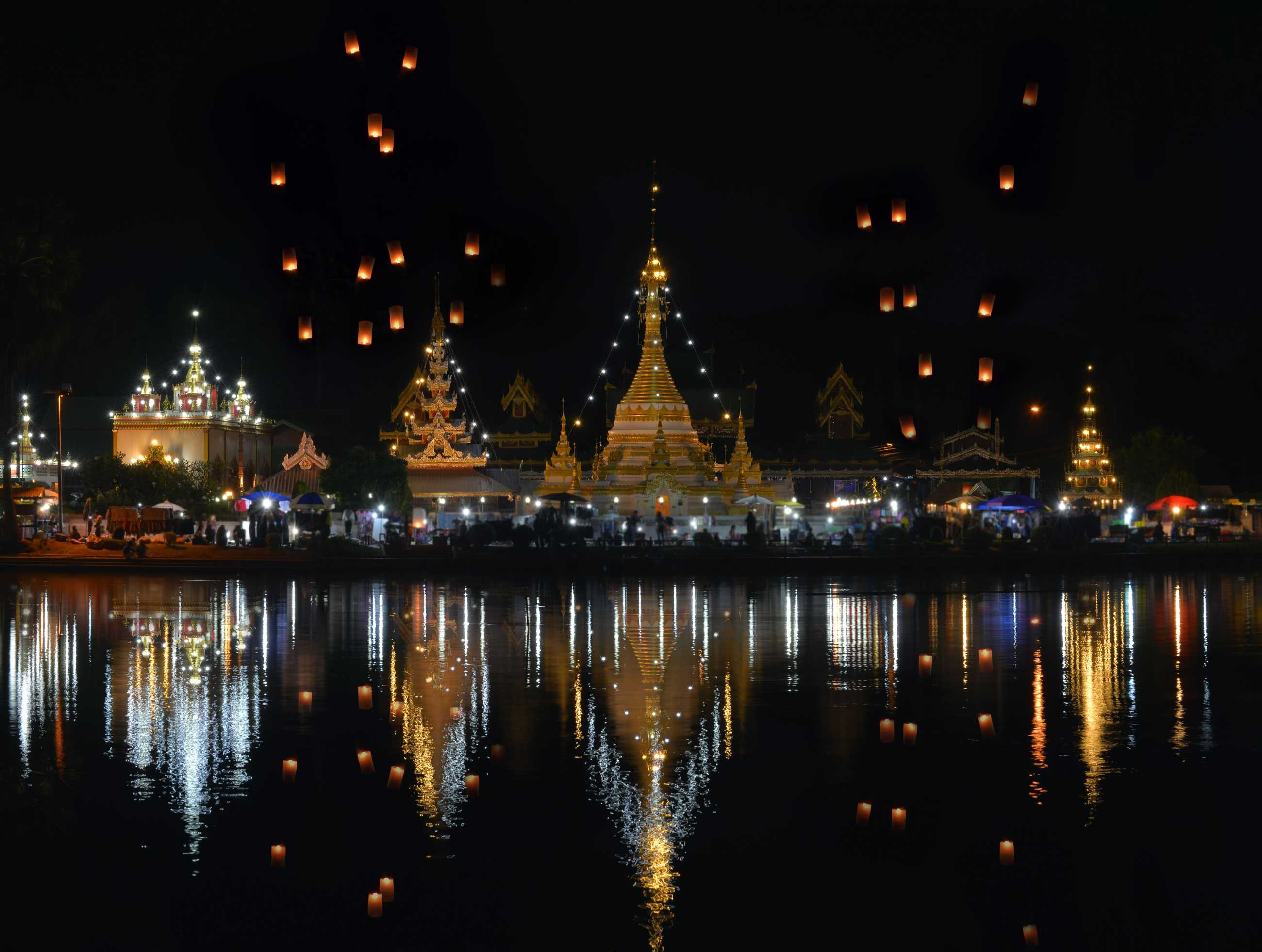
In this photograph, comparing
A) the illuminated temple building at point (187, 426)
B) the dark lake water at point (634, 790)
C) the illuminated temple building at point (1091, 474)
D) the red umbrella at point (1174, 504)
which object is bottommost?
the dark lake water at point (634, 790)

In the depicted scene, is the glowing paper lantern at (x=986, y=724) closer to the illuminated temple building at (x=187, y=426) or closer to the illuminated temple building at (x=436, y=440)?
the illuminated temple building at (x=436, y=440)

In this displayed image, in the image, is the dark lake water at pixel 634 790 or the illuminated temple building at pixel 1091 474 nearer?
the dark lake water at pixel 634 790

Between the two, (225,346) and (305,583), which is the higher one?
(225,346)

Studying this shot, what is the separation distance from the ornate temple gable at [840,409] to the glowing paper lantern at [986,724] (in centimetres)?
5723

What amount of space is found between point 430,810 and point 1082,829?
12.5 ft

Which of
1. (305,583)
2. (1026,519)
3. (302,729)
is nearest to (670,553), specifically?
(305,583)

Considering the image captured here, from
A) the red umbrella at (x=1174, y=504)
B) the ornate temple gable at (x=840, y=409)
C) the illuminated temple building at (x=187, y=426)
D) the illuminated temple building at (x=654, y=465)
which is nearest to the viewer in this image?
the red umbrella at (x=1174, y=504)

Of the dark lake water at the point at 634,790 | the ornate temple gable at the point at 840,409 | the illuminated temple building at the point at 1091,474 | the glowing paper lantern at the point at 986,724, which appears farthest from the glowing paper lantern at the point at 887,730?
the ornate temple gable at the point at 840,409

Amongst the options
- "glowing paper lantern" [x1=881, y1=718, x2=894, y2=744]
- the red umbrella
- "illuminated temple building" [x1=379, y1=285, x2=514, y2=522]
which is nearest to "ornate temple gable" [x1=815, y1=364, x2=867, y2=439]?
"illuminated temple building" [x1=379, y1=285, x2=514, y2=522]

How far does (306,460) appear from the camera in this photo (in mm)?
55625

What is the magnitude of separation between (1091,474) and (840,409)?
40.9 ft

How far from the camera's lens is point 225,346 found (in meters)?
81.6

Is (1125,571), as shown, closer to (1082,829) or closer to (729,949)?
(1082,829)

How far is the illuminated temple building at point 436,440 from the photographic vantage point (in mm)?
54594
